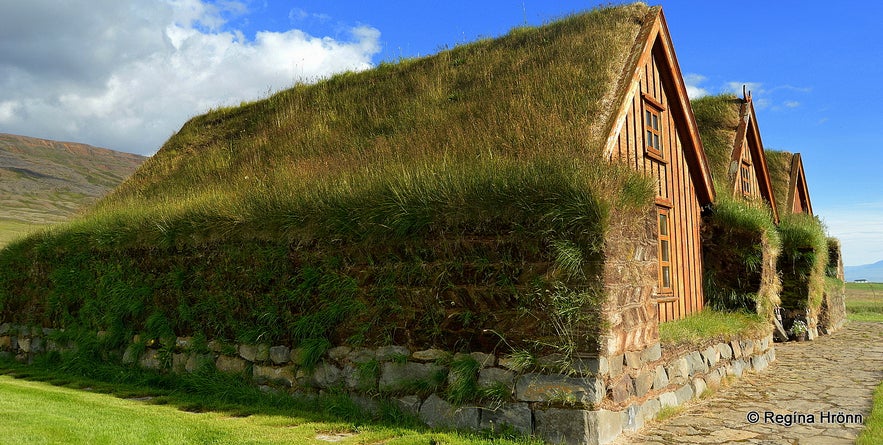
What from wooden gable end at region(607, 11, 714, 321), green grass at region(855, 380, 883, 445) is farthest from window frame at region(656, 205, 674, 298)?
green grass at region(855, 380, 883, 445)

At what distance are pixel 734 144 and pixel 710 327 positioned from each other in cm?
865

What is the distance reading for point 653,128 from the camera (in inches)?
435

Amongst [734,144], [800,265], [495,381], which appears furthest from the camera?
[734,144]

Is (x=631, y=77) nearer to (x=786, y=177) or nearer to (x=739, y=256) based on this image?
(x=739, y=256)

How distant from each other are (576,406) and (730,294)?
7781 mm

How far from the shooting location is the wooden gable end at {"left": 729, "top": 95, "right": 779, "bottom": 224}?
16594 mm

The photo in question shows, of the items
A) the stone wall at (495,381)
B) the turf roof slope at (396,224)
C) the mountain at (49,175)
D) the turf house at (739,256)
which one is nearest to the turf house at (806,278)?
the turf house at (739,256)

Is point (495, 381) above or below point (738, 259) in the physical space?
below

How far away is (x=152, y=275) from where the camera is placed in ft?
31.9

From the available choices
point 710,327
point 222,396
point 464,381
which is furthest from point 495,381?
point 710,327

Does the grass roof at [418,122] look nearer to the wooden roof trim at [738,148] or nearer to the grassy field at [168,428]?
the grassy field at [168,428]

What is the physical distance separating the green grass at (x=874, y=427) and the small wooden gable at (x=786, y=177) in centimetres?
1477

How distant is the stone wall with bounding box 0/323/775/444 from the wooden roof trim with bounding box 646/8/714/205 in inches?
183

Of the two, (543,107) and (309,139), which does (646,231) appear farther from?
(309,139)
